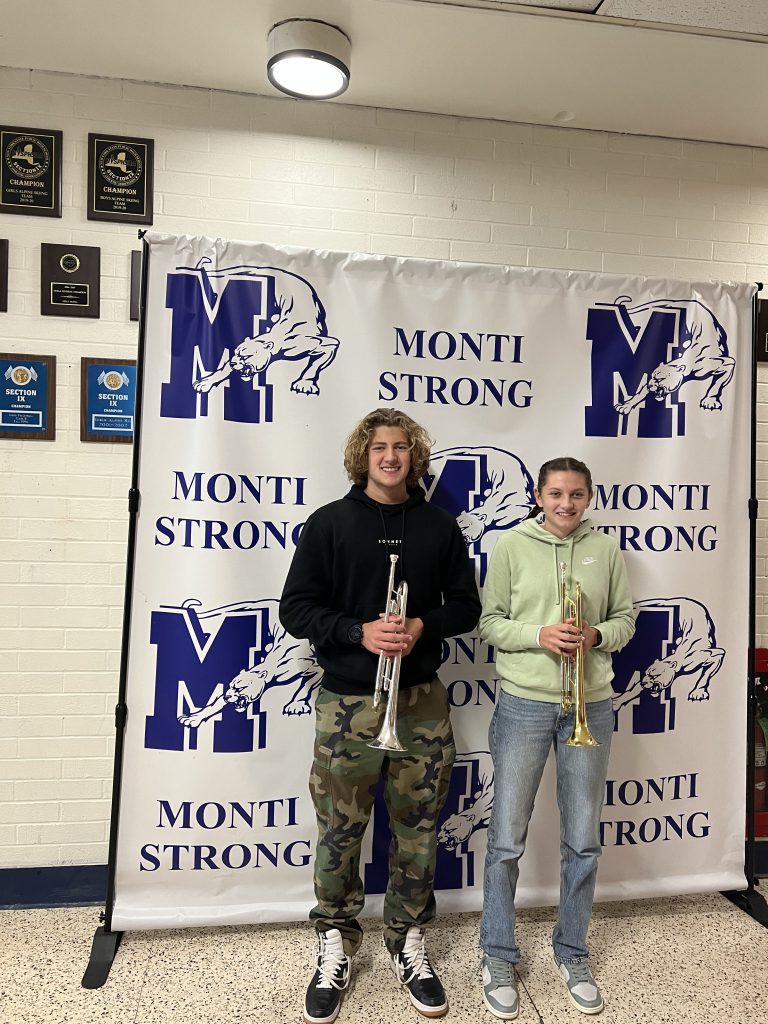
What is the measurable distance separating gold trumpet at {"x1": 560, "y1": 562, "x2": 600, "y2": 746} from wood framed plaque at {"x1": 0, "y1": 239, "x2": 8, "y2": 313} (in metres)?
2.11

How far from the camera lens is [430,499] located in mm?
2529

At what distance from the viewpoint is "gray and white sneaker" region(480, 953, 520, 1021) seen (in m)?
2.11

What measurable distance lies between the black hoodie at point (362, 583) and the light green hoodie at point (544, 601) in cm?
12

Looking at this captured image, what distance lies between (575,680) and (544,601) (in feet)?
0.80

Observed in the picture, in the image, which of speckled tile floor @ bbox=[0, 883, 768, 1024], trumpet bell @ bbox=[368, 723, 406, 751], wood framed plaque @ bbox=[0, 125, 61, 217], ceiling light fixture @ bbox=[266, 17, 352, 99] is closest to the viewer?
trumpet bell @ bbox=[368, 723, 406, 751]

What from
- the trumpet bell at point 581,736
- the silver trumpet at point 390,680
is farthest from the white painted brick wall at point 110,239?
the trumpet bell at point 581,736

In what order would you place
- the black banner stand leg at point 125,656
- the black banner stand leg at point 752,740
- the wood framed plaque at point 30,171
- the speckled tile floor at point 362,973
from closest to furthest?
1. the speckled tile floor at point 362,973
2. the black banner stand leg at point 125,656
3. the wood framed plaque at point 30,171
4. the black banner stand leg at point 752,740

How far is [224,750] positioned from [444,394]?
55.9 inches

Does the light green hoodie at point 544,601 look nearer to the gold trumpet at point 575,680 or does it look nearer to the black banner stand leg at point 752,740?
the gold trumpet at point 575,680

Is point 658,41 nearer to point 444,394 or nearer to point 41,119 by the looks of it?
point 444,394

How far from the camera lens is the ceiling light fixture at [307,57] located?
2.24 metres

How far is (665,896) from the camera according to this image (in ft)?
8.97

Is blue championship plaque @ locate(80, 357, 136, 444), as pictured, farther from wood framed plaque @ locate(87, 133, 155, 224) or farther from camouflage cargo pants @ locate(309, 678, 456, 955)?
camouflage cargo pants @ locate(309, 678, 456, 955)

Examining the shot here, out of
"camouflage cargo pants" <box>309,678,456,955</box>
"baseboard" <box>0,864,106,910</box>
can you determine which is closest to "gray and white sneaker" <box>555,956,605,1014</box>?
"camouflage cargo pants" <box>309,678,456,955</box>
